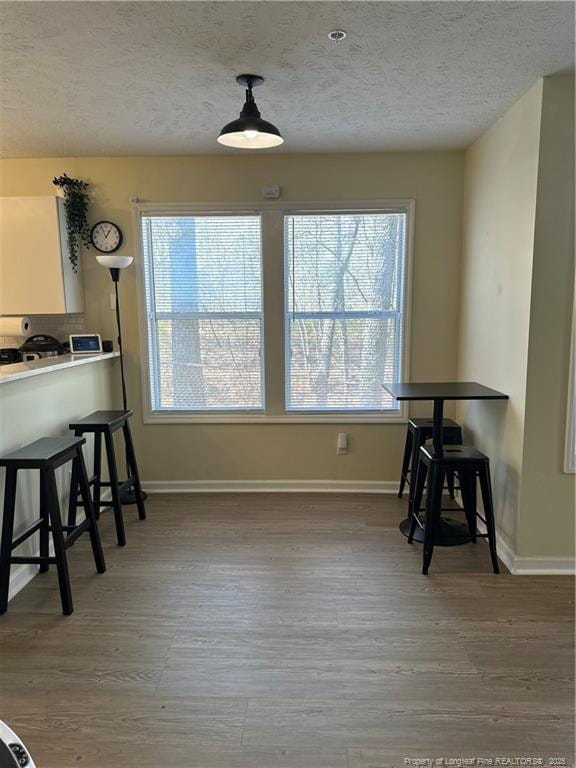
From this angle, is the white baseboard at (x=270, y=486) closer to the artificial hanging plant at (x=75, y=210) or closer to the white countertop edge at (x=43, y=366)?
the white countertop edge at (x=43, y=366)

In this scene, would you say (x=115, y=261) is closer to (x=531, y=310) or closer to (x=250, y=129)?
(x=250, y=129)

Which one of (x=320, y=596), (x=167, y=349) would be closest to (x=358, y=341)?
(x=167, y=349)

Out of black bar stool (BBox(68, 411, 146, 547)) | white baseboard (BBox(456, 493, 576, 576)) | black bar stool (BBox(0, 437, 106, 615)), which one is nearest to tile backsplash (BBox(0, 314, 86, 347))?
black bar stool (BBox(68, 411, 146, 547))

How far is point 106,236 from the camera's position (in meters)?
3.55

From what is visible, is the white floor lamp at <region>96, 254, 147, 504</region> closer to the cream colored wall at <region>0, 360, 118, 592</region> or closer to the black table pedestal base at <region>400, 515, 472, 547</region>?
the cream colored wall at <region>0, 360, 118, 592</region>

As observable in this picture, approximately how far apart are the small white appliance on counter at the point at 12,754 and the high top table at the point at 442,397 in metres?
2.05

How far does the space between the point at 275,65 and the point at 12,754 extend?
98.6 inches

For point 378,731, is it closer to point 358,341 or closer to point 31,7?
point 358,341

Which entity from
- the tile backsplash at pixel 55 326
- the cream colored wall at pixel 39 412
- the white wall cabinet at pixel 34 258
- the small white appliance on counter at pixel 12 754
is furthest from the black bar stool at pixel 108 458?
the small white appliance on counter at pixel 12 754

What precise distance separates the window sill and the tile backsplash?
87cm

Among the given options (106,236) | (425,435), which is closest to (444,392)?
(425,435)

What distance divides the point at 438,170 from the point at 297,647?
316 cm

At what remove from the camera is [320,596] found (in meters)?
2.38

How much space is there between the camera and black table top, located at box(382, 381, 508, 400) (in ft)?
8.42
